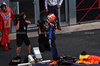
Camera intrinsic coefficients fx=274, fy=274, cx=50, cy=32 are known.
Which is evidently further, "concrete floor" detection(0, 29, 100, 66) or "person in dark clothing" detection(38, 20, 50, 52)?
"person in dark clothing" detection(38, 20, 50, 52)

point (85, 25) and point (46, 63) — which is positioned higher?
point (85, 25)

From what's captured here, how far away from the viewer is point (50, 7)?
14.9 meters

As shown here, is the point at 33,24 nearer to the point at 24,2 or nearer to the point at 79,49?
the point at 24,2

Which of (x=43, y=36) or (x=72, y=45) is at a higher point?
(x=43, y=36)

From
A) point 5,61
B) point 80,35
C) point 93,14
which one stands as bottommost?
point 5,61

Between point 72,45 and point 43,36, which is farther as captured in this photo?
point 72,45

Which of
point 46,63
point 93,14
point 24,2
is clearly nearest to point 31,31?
point 24,2

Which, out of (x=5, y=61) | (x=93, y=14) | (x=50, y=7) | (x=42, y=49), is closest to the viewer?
(x=5, y=61)

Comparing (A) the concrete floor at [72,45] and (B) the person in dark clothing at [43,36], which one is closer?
(A) the concrete floor at [72,45]

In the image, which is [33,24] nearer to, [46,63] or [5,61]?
[5,61]

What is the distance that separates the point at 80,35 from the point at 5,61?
5.09 m

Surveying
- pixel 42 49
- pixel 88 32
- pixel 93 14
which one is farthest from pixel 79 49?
pixel 93 14

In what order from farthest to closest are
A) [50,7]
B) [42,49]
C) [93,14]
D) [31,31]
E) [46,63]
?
[93,14], [31,31], [50,7], [42,49], [46,63]

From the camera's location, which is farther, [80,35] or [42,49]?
[80,35]
